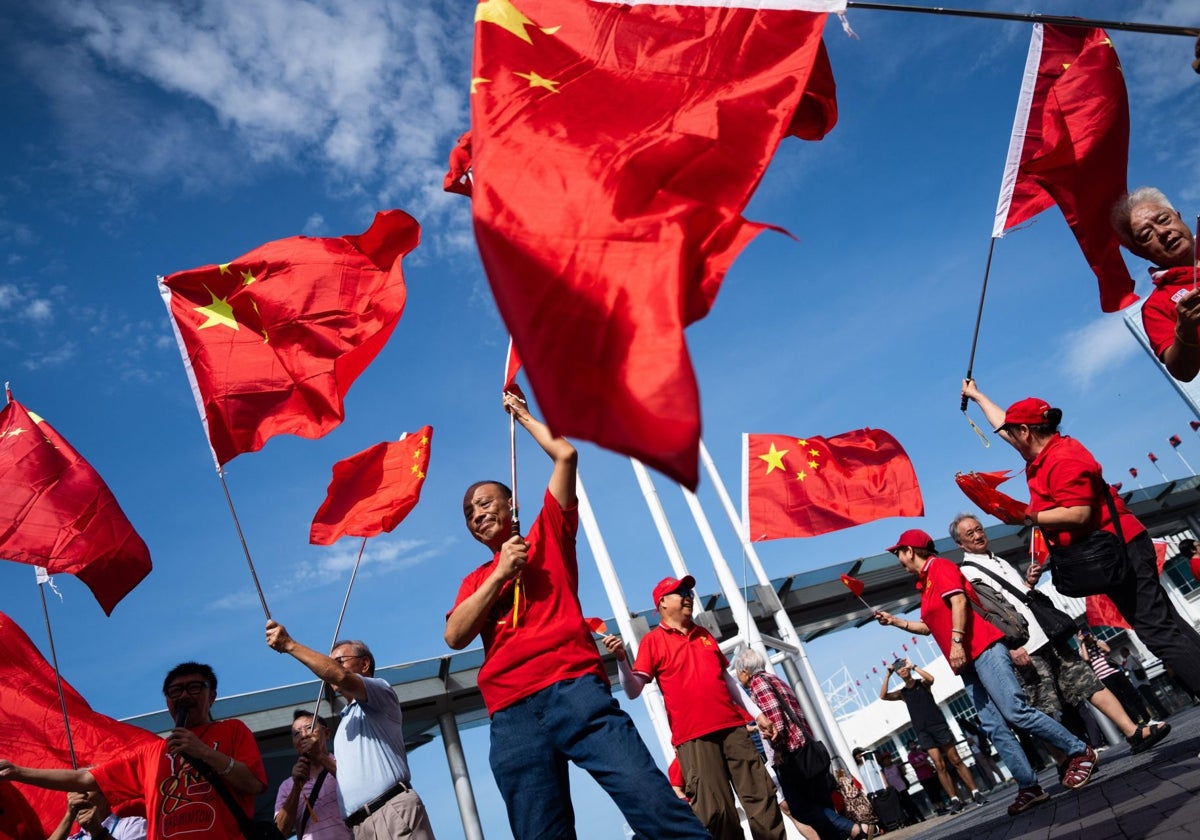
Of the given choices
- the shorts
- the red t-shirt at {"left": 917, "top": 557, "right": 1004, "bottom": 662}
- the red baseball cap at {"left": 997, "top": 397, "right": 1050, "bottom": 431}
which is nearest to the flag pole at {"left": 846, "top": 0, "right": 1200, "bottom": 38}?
the red baseball cap at {"left": 997, "top": 397, "right": 1050, "bottom": 431}

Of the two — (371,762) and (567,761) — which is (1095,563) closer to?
(567,761)

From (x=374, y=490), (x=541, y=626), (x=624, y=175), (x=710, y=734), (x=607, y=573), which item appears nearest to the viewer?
(x=624, y=175)

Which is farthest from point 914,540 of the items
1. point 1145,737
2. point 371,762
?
point 371,762

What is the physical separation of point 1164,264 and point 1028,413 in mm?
1124

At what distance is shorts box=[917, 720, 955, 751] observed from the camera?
10172 millimetres

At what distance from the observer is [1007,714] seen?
557 centimetres

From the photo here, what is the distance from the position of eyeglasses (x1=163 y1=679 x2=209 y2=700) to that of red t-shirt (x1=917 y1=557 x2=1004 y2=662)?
4584mm

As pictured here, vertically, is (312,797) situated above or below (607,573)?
below

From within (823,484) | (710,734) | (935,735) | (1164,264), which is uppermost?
(823,484)

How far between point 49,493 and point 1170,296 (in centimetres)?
634

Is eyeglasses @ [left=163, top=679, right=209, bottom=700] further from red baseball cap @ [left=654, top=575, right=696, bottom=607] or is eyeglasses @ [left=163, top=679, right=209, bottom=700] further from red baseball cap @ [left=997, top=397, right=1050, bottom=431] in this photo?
red baseball cap @ [left=997, top=397, right=1050, bottom=431]

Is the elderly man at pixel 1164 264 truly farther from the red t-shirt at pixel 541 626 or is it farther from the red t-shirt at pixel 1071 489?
the red t-shirt at pixel 541 626

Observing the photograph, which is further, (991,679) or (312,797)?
(991,679)

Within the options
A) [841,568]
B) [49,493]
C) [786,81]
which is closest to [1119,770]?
[786,81]
